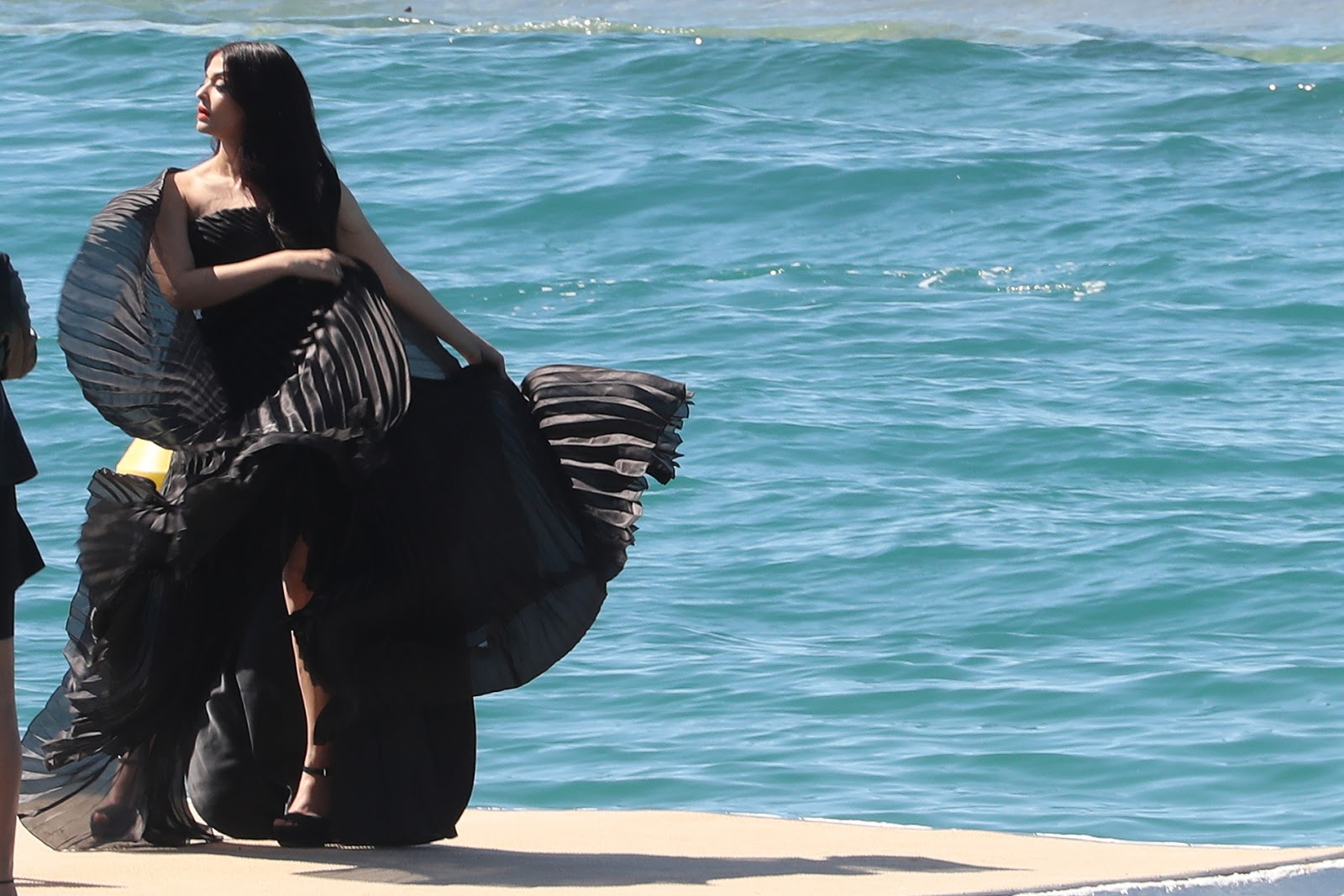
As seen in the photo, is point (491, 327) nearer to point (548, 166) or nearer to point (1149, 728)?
point (548, 166)

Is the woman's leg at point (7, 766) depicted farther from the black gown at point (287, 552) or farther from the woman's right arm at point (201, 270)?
the woman's right arm at point (201, 270)

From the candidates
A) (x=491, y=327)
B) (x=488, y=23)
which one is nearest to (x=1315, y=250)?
(x=491, y=327)


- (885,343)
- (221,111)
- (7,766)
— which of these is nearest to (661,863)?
(7,766)

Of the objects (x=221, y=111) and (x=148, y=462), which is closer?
(x=221, y=111)

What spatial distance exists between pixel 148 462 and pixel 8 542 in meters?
0.84

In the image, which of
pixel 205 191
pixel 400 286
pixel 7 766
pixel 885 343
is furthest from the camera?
pixel 885 343

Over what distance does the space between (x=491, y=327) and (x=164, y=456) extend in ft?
26.6

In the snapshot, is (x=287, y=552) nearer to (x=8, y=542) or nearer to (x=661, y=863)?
(x=8, y=542)

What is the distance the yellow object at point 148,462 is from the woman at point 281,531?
0.13 metres

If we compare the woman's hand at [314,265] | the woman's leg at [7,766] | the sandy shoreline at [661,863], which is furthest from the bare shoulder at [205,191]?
the sandy shoreline at [661,863]

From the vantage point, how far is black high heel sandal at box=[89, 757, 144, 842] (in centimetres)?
405

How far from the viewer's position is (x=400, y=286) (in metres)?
4.14

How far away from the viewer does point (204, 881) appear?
3.63 metres

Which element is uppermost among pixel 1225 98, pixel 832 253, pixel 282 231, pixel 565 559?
pixel 1225 98
